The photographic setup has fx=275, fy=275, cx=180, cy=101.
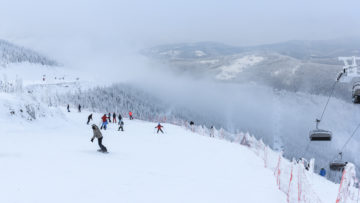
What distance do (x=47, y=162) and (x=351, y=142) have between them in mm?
204192

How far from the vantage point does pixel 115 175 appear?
857 cm

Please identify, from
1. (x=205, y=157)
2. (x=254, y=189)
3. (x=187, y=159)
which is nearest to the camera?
(x=254, y=189)

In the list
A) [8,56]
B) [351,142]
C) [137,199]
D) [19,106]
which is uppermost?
[8,56]

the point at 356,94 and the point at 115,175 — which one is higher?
the point at 356,94

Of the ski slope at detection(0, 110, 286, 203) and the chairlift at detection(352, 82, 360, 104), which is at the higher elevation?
the chairlift at detection(352, 82, 360, 104)

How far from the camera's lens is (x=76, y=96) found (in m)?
80.4

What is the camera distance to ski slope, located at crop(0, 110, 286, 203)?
21.5 ft

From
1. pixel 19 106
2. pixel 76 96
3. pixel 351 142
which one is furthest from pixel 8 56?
pixel 351 142

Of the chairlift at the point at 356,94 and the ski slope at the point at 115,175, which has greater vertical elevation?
the chairlift at the point at 356,94

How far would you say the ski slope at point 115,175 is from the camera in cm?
654

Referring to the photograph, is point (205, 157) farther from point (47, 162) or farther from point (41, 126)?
point (41, 126)

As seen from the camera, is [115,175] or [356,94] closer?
[115,175]

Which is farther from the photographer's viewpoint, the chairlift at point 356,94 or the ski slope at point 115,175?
the chairlift at point 356,94

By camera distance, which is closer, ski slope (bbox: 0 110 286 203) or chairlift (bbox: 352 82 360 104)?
ski slope (bbox: 0 110 286 203)
